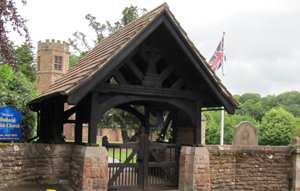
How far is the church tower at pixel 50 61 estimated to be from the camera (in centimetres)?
5231

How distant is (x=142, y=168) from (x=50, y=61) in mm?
44762

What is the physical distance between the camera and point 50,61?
52.2m

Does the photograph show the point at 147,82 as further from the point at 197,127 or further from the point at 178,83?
the point at 197,127

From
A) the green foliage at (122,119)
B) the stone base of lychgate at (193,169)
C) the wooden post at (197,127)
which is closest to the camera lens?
the stone base of lychgate at (193,169)

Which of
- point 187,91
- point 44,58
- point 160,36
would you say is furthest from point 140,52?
point 44,58

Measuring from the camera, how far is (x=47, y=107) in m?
11.4

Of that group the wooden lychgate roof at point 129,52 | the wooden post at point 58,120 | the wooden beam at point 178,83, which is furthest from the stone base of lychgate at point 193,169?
the wooden post at point 58,120

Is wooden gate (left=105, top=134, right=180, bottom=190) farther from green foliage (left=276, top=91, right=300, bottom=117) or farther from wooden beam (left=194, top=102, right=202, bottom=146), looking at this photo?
green foliage (left=276, top=91, right=300, bottom=117)

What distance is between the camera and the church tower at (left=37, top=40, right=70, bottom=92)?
52.3 m

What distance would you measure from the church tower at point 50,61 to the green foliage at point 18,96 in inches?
1595

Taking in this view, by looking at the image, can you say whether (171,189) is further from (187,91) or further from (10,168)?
(10,168)

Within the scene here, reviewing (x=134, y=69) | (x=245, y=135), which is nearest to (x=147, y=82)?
(x=134, y=69)

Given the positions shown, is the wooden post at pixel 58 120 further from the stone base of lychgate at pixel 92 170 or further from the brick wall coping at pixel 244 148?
the brick wall coping at pixel 244 148

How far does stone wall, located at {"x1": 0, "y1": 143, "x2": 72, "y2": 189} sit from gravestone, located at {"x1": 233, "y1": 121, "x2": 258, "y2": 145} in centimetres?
648
